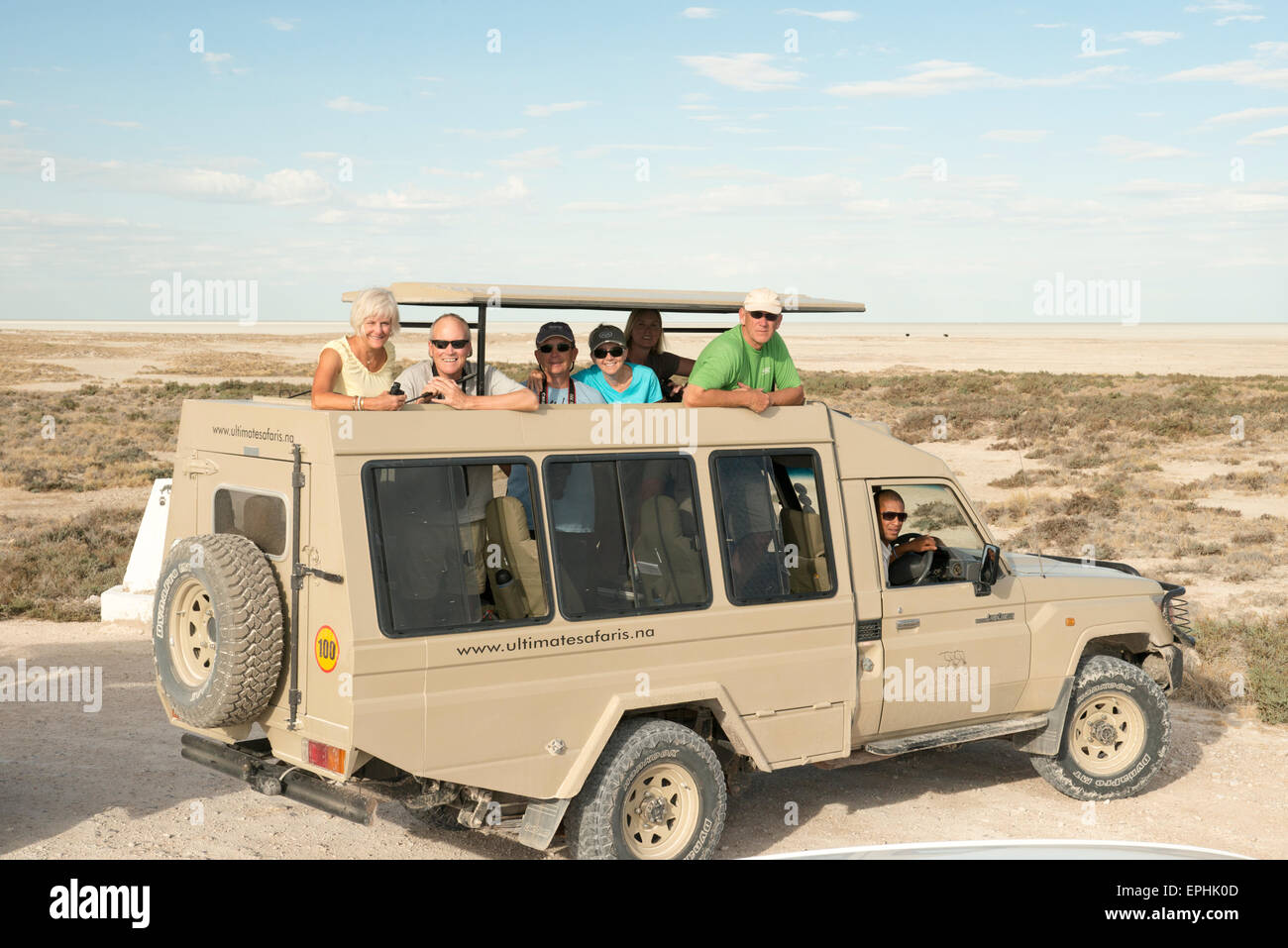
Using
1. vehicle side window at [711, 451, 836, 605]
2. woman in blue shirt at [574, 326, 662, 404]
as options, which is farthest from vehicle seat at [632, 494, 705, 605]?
woman in blue shirt at [574, 326, 662, 404]

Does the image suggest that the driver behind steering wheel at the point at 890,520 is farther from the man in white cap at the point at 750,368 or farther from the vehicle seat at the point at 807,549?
the man in white cap at the point at 750,368

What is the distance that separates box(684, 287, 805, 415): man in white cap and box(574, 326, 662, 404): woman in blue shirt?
37 cm

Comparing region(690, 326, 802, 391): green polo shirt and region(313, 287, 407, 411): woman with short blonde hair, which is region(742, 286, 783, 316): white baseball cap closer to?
region(690, 326, 802, 391): green polo shirt

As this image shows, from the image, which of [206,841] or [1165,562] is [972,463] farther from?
[206,841]

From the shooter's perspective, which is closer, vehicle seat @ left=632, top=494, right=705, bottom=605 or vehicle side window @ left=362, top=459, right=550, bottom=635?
vehicle side window @ left=362, top=459, right=550, bottom=635

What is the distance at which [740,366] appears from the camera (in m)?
6.89

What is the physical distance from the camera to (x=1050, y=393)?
1945 inches

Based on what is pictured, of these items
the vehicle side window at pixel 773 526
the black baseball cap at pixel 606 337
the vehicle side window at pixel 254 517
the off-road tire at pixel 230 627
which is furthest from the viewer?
the black baseball cap at pixel 606 337

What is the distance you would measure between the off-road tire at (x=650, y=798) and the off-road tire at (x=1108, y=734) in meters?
2.67

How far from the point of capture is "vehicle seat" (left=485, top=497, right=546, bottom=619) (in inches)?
225

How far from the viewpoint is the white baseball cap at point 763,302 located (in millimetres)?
6895

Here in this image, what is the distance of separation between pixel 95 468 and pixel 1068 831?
2418 centimetres

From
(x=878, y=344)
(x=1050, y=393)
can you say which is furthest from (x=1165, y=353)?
(x=1050, y=393)

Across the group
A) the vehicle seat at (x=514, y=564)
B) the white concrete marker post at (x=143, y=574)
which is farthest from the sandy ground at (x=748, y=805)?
the white concrete marker post at (x=143, y=574)
